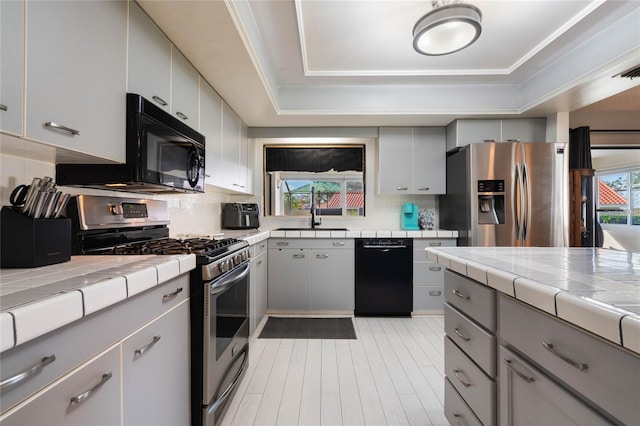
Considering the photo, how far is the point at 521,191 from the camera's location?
283 centimetres

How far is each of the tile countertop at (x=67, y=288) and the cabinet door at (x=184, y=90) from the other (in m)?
1.01

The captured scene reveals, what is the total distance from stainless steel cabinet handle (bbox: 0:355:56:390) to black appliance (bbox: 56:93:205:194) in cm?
87

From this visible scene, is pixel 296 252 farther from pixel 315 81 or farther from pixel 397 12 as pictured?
pixel 397 12

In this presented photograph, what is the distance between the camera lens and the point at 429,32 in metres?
1.77

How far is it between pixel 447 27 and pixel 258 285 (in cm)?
254

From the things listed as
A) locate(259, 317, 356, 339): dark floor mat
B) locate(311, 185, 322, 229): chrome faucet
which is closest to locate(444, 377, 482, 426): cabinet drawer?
locate(259, 317, 356, 339): dark floor mat

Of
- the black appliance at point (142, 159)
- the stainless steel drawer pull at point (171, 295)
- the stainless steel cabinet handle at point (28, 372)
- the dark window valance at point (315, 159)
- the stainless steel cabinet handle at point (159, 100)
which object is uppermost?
the dark window valance at point (315, 159)

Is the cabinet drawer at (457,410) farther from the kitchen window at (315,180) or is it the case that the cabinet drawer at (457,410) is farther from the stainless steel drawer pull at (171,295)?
the kitchen window at (315,180)

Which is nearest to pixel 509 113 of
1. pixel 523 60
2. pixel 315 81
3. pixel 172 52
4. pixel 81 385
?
pixel 523 60

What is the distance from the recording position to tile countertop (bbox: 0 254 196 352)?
0.53 metres

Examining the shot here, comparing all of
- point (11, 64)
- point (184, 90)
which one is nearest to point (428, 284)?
point (184, 90)

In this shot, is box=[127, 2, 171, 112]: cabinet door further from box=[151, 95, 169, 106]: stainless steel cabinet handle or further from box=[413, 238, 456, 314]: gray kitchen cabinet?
box=[413, 238, 456, 314]: gray kitchen cabinet

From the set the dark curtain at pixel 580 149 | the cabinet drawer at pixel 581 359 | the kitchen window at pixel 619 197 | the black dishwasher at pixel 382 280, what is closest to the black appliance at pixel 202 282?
the cabinet drawer at pixel 581 359

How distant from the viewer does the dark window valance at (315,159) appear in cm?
371
